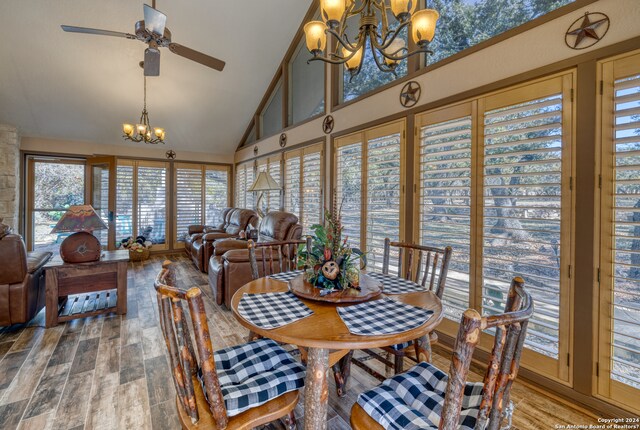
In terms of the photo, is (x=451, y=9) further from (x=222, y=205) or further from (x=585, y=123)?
(x=222, y=205)

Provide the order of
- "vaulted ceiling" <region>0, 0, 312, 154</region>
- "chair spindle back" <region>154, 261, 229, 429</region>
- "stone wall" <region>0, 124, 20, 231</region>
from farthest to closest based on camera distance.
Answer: "stone wall" <region>0, 124, 20, 231</region>, "vaulted ceiling" <region>0, 0, 312, 154</region>, "chair spindle back" <region>154, 261, 229, 429</region>

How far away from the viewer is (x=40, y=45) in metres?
3.96

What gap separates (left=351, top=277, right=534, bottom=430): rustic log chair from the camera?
0.71m

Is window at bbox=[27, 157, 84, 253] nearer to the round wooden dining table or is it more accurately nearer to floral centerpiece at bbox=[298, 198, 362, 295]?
floral centerpiece at bbox=[298, 198, 362, 295]

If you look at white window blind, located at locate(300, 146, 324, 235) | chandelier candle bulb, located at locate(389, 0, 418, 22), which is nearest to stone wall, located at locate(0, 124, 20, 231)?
white window blind, located at locate(300, 146, 324, 235)

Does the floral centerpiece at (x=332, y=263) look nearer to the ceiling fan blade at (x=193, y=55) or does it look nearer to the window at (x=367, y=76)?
the window at (x=367, y=76)

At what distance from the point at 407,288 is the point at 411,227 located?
1229 mm

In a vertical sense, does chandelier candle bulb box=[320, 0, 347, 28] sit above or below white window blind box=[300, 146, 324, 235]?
above

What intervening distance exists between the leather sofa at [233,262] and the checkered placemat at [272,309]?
175 centimetres

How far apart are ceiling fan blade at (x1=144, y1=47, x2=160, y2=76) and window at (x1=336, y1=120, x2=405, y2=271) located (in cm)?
228

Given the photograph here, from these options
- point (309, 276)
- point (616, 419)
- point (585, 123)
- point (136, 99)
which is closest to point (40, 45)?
point (136, 99)

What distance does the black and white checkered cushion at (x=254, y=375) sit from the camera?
1.07 m

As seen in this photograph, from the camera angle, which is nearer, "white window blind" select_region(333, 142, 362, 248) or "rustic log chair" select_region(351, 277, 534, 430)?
"rustic log chair" select_region(351, 277, 534, 430)

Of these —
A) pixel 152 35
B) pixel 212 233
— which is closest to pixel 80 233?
pixel 212 233
